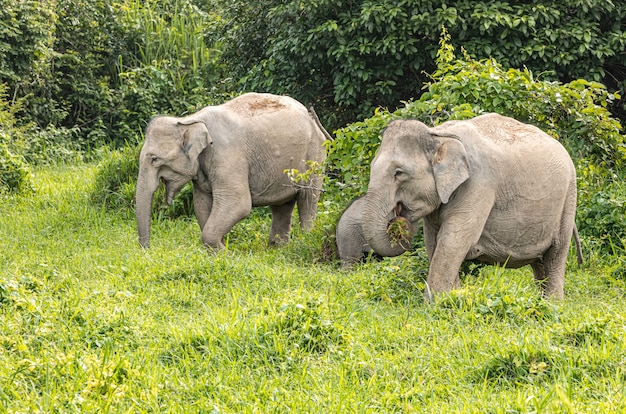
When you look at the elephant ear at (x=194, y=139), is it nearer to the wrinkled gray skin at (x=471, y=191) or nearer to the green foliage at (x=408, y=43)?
the wrinkled gray skin at (x=471, y=191)

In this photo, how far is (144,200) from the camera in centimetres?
848

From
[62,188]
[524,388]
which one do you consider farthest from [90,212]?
[524,388]

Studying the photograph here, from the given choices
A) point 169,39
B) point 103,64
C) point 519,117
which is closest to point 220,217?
point 519,117

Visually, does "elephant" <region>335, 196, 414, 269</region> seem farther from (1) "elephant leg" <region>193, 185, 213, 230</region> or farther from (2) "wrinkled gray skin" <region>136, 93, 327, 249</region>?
(1) "elephant leg" <region>193, 185, 213, 230</region>

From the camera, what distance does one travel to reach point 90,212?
10.5 metres

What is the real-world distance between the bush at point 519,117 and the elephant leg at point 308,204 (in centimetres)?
83

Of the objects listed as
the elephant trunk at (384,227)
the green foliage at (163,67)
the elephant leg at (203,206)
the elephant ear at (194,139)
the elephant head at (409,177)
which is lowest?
the green foliage at (163,67)

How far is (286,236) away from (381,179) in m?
3.60

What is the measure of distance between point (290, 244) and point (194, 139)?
1.34 m

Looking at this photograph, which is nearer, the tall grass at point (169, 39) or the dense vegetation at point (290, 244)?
the dense vegetation at point (290, 244)

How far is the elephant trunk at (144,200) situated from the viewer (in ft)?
27.9

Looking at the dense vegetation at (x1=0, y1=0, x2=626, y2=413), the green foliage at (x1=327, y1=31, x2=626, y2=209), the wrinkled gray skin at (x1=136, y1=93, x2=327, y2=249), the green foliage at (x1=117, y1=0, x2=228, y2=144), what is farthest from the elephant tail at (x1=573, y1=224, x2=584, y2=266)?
the green foliage at (x1=117, y1=0, x2=228, y2=144)

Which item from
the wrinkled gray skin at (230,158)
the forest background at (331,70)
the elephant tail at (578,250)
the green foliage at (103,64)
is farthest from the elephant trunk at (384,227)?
the green foliage at (103,64)

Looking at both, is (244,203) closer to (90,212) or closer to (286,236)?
(286,236)
